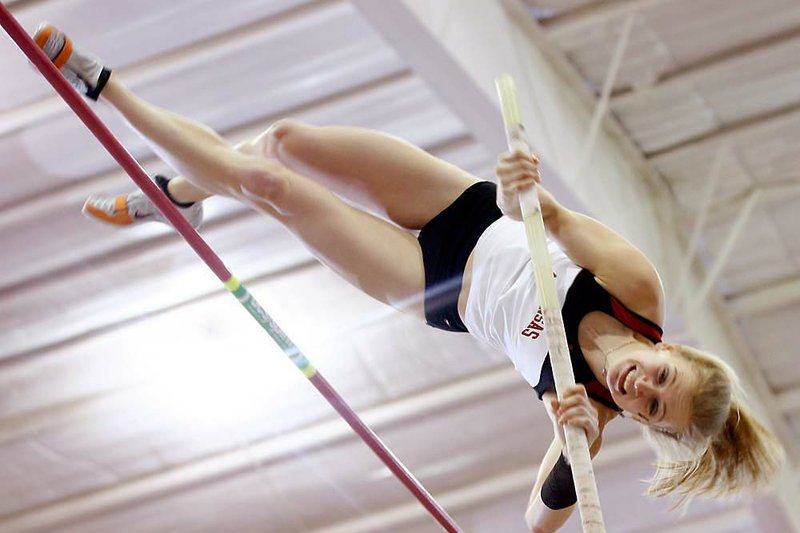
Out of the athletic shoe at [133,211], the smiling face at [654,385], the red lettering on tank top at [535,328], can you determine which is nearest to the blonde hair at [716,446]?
the smiling face at [654,385]

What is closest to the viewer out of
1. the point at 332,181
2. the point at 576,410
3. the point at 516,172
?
the point at 576,410

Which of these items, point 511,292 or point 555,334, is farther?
point 511,292

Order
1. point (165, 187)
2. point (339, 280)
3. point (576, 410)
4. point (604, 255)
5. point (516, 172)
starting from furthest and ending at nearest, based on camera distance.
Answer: point (339, 280), point (165, 187), point (604, 255), point (516, 172), point (576, 410)

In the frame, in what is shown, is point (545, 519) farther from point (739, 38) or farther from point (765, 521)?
point (765, 521)

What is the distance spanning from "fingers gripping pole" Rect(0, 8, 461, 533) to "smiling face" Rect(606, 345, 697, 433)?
31.4 inches

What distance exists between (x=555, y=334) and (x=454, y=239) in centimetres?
69

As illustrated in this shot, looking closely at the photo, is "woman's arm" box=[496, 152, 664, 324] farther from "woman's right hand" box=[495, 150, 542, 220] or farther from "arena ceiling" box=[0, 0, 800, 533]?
"arena ceiling" box=[0, 0, 800, 533]

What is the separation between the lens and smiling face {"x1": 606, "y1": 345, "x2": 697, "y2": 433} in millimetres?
3307

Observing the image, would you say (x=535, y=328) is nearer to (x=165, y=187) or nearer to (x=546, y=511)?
(x=546, y=511)

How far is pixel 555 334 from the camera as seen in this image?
3012 mm

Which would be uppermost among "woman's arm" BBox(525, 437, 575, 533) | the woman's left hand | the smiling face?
the smiling face

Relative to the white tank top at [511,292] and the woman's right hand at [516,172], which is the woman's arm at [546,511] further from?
the woman's right hand at [516,172]

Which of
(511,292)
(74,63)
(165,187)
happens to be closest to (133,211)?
(165,187)

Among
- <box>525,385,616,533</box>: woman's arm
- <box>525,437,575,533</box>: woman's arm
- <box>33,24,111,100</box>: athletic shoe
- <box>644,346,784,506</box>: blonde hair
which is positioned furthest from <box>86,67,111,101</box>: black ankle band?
<box>644,346,784,506</box>: blonde hair
